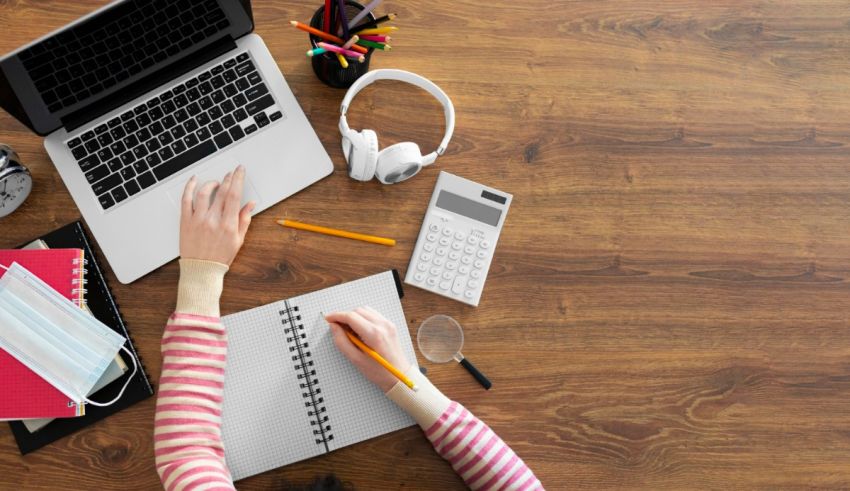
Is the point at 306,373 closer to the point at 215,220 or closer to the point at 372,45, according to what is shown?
the point at 215,220

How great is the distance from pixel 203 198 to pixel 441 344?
458 millimetres

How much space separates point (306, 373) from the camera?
105 centimetres

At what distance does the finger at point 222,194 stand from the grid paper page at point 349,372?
19 cm

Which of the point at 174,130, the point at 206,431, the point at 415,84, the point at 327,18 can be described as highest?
the point at 327,18

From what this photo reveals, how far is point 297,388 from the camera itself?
1041 mm

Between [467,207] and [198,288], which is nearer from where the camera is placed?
[198,288]

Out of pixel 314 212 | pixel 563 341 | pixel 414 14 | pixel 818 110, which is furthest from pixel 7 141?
pixel 818 110

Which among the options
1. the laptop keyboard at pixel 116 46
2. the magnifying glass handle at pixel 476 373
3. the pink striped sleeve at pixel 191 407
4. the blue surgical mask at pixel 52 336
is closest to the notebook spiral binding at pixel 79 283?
the blue surgical mask at pixel 52 336

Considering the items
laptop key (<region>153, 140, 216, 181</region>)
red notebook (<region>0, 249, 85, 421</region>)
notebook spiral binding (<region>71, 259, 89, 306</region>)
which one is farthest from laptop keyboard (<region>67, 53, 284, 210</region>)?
red notebook (<region>0, 249, 85, 421</region>)

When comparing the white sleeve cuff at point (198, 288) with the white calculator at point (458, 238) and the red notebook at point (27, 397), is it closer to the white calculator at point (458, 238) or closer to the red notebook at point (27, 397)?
the red notebook at point (27, 397)

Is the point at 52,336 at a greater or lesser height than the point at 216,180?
lesser

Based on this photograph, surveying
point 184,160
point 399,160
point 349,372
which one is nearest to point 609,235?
point 399,160

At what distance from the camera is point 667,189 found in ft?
3.83

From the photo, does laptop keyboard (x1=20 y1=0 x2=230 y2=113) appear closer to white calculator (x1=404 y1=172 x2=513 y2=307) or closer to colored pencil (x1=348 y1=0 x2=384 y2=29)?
colored pencil (x1=348 y1=0 x2=384 y2=29)
